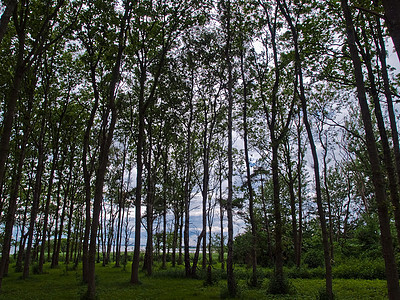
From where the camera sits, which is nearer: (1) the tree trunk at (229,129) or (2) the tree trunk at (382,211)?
(2) the tree trunk at (382,211)

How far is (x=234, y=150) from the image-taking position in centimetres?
2422

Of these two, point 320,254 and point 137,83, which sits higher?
point 137,83

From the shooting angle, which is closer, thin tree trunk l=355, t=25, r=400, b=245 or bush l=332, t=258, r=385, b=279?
thin tree trunk l=355, t=25, r=400, b=245

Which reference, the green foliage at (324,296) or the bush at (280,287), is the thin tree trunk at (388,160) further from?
the bush at (280,287)

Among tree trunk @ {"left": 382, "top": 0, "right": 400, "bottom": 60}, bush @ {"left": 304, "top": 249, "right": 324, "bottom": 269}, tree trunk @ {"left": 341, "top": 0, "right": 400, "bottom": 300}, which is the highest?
tree trunk @ {"left": 382, "top": 0, "right": 400, "bottom": 60}

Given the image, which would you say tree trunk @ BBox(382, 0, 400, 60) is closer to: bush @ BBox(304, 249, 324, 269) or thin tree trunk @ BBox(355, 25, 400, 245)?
thin tree trunk @ BBox(355, 25, 400, 245)

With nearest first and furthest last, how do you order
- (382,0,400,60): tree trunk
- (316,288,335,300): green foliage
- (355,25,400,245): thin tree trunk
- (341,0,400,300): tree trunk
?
(382,0,400,60): tree trunk < (341,0,400,300): tree trunk < (355,25,400,245): thin tree trunk < (316,288,335,300): green foliage

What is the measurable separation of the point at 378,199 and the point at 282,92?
42.4ft

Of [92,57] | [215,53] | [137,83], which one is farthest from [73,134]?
[215,53]

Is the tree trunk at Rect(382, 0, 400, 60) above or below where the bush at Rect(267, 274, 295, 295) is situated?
above

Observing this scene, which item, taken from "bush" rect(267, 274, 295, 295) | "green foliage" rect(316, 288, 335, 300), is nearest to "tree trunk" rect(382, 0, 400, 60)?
"green foliage" rect(316, 288, 335, 300)

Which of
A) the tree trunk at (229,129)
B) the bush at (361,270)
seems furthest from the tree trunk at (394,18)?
the bush at (361,270)

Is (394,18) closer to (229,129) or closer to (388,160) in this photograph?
(388,160)

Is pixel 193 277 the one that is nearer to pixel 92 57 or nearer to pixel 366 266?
pixel 366 266
